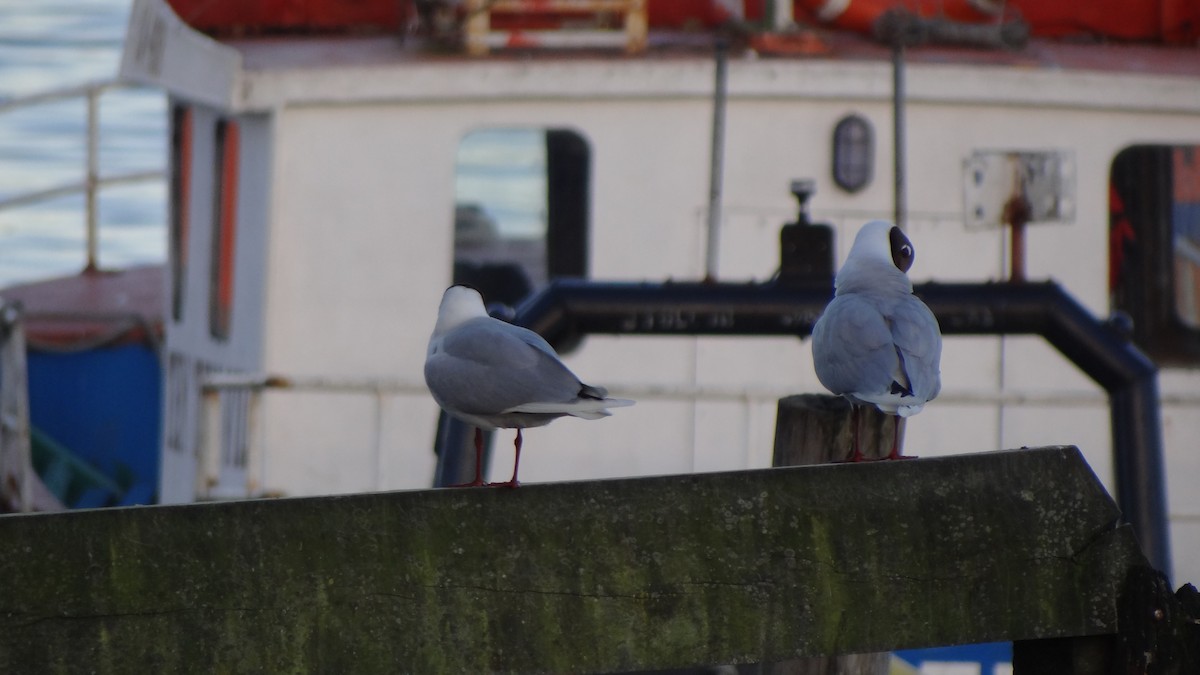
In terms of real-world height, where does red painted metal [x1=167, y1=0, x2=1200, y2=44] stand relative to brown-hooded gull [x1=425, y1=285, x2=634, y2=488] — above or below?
above

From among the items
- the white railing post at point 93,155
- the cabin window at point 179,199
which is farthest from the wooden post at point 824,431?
the white railing post at point 93,155

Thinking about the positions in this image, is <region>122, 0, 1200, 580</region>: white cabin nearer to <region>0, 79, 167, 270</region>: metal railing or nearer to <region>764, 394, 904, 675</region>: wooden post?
<region>764, 394, 904, 675</region>: wooden post

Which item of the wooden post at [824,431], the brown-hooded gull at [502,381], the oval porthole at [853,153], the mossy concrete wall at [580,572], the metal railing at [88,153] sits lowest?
the mossy concrete wall at [580,572]

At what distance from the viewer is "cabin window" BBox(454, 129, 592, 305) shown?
6.84 metres

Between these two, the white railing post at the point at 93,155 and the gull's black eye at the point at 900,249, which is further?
the white railing post at the point at 93,155

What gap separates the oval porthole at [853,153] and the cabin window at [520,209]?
2.88 feet

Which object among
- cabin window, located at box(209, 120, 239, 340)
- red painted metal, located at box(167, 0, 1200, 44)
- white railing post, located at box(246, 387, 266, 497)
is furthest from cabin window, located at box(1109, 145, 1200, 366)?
cabin window, located at box(209, 120, 239, 340)

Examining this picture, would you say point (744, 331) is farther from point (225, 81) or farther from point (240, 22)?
point (240, 22)

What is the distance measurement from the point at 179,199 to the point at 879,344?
5.90 meters

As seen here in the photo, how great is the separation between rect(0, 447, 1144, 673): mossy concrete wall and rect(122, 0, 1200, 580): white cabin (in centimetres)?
376

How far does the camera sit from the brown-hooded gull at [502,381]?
316cm

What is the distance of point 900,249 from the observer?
12.1 feet

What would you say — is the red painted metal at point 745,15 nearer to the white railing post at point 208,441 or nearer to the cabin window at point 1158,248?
the cabin window at point 1158,248

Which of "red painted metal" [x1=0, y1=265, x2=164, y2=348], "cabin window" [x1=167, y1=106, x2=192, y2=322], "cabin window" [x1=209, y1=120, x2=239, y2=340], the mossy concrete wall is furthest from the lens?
"red painted metal" [x1=0, y1=265, x2=164, y2=348]
